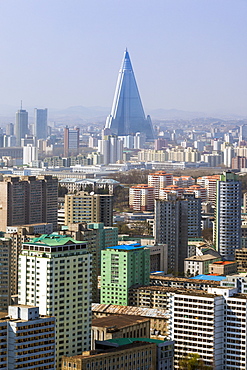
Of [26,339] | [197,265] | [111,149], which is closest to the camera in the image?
[26,339]

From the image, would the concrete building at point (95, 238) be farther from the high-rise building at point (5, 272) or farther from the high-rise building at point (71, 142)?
the high-rise building at point (71, 142)

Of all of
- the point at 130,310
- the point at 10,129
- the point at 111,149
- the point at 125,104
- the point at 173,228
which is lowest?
the point at 130,310

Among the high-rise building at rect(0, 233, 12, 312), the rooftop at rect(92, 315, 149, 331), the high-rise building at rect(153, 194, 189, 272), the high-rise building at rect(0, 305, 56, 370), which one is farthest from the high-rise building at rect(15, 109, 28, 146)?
the high-rise building at rect(0, 305, 56, 370)

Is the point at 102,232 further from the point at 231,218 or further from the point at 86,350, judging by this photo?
the point at 86,350

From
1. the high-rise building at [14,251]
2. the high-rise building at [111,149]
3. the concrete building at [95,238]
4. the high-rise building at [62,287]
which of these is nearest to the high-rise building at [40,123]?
the high-rise building at [111,149]

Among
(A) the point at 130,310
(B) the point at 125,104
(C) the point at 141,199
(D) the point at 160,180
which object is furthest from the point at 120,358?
(B) the point at 125,104

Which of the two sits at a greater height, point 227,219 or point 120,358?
point 227,219

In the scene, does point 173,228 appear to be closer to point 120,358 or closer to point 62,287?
point 62,287
